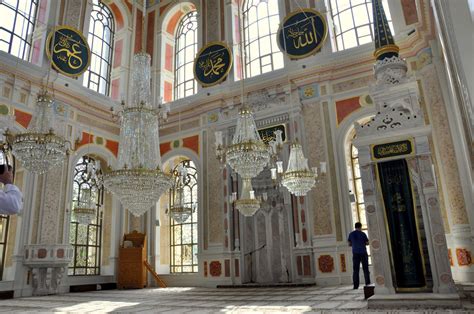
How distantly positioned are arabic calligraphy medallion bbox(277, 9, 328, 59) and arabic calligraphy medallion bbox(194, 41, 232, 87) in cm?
140

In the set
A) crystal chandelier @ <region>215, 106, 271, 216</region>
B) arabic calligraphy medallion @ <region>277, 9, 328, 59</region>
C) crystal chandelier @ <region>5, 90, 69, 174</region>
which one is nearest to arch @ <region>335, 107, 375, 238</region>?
arabic calligraphy medallion @ <region>277, 9, 328, 59</region>

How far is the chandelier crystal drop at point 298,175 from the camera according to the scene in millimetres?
6094

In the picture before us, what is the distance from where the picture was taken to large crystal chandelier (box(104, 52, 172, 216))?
3971mm

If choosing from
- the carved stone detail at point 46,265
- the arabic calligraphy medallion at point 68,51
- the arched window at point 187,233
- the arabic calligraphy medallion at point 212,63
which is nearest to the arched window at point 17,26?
the arabic calligraphy medallion at point 68,51

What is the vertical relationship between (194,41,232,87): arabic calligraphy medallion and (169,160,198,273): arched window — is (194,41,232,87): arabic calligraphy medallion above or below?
above

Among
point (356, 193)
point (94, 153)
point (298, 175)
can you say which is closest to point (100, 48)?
point (94, 153)

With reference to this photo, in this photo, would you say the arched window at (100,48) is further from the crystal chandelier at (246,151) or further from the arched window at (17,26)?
the crystal chandelier at (246,151)

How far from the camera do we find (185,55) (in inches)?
420

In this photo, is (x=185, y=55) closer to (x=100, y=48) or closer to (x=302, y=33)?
(x=100, y=48)

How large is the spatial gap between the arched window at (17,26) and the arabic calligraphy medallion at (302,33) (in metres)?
5.56

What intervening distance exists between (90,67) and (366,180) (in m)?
7.87

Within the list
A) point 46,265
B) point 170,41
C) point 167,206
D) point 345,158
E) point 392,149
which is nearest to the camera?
point 392,149

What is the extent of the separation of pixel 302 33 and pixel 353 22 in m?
1.14

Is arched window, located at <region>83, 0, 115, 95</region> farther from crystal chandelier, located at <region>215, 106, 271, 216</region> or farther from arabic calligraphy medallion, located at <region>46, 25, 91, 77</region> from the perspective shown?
crystal chandelier, located at <region>215, 106, 271, 216</region>
